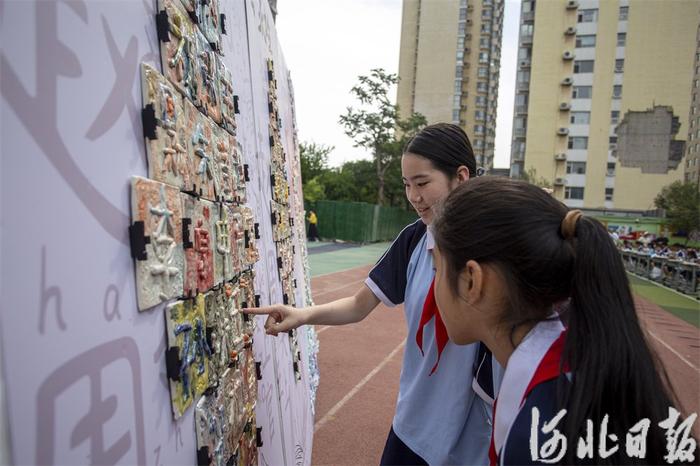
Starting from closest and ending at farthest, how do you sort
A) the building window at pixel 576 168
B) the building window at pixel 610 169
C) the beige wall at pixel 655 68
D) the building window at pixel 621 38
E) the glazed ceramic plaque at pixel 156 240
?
the glazed ceramic plaque at pixel 156 240, the beige wall at pixel 655 68, the building window at pixel 621 38, the building window at pixel 610 169, the building window at pixel 576 168

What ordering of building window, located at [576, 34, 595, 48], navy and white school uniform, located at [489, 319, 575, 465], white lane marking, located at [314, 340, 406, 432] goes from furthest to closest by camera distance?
building window, located at [576, 34, 595, 48] < white lane marking, located at [314, 340, 406, 432] < navy and white school uniform, located at [489, 319, 575, 465]

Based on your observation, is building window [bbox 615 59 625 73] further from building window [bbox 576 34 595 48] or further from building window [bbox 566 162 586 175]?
building window [bbox 566 162 586 175]

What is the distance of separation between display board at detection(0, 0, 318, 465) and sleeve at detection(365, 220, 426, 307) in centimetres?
66

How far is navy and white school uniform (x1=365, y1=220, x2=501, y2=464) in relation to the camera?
1.64m

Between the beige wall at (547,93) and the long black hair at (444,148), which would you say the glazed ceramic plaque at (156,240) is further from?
the beige wall at (547,93)

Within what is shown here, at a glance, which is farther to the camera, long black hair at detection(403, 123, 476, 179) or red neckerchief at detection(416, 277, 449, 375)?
long black hair at detection(403, 123, 476, 179)

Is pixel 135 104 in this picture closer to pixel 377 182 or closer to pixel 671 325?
pixel 671 325

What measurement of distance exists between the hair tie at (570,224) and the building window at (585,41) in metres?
43.7

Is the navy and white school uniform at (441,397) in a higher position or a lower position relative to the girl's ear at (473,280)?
lower

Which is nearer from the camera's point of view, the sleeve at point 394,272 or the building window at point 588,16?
the sleeve at point 394,272

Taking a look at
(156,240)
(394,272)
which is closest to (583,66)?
(394,272)

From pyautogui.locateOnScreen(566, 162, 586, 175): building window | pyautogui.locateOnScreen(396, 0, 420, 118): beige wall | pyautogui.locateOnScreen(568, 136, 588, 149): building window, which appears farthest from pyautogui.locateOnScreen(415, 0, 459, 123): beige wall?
pyautogui.locateOnScreen(566, 162, 586, 175): building window

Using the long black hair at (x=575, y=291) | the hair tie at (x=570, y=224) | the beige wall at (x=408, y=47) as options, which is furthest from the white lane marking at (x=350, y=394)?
the beige wall at (x=408, y=47)

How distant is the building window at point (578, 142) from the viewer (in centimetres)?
3778
